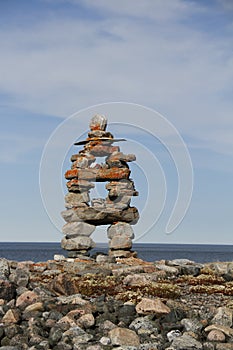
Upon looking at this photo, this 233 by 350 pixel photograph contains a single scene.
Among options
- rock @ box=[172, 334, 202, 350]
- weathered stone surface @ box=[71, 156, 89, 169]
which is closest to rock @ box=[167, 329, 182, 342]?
rock @ box=[172, 334, 202, 350]

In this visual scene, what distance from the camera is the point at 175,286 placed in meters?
19.8

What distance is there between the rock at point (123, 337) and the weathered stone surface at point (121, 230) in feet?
50.8

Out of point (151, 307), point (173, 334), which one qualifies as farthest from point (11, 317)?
point (173, 334)

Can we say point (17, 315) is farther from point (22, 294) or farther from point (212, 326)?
point (212, 326)

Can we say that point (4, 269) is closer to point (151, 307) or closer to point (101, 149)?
point (151, 307)

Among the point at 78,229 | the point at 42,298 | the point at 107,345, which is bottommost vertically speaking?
the point at 107,345

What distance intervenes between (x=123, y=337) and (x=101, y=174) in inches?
665

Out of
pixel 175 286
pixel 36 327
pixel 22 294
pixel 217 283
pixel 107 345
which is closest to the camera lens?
pixel 107 345

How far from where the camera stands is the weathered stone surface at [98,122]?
105ft

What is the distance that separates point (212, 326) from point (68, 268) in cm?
1010

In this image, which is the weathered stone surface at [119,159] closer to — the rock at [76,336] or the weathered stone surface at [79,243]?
the weathered stone surface at [79,243]

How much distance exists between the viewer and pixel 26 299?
1736 cm

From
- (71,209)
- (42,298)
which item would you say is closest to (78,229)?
(71,209)

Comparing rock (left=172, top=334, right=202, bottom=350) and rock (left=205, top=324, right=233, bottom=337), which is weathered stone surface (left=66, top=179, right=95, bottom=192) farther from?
rock (left=172, top=334, right=202, bottom=350)
